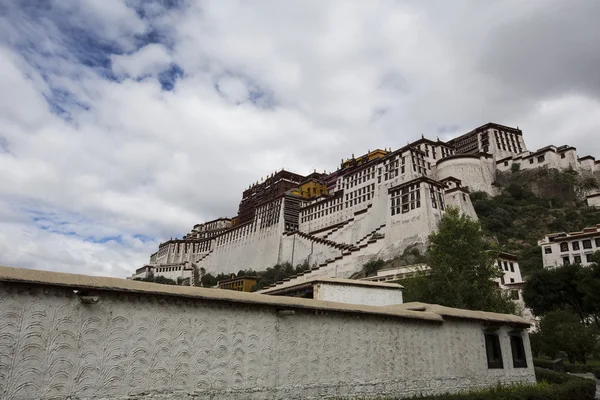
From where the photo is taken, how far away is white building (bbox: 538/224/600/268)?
40.0 metres

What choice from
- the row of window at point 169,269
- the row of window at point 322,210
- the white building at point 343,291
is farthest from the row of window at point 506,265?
the row of window at point 169,269

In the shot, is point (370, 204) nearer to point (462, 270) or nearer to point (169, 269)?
point (462, 270)

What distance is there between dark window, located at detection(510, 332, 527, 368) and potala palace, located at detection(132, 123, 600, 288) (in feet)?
107

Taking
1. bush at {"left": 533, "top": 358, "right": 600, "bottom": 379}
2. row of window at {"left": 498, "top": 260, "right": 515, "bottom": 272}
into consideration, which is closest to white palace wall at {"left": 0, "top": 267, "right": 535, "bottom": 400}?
bush at {"left": 533, "top": 358, "right": 600, "bottom": 379}

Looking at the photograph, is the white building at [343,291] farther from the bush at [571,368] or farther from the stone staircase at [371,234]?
the stone staircase at [371,234]

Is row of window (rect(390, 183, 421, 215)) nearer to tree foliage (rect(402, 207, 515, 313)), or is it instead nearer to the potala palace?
the potala palace

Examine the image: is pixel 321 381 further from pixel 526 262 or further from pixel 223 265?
pixel 223 265

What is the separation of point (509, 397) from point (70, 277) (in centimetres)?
868

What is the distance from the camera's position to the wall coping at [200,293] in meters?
4.95

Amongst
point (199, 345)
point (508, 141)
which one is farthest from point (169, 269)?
point (199, 345)

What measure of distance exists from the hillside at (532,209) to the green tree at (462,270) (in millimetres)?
27020

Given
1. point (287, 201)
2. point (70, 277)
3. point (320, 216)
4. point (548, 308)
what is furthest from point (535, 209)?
point (70, 277)

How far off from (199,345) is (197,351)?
0.29 feet

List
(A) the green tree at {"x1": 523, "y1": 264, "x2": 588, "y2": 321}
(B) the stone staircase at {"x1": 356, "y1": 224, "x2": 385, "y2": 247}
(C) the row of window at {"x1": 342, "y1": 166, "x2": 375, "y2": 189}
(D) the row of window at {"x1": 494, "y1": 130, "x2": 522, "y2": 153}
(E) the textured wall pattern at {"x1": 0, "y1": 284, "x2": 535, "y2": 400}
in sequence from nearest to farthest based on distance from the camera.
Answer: (E) the textured wall pattern at {"x1": 0, "y1": 284, "x2": 535, "y2": 400} < (A) the green tree at {"x1": 523, "y1": 264, "x2": 588, "y2": 321} < (B) the stone staircase at {"x1": 356, "y1": 224, "x2": 385, "y2": 247} < (C) the row of window at {"x1": 342, "y1": 166, "x2": 375, "y2": 189} < (D) the row of window at {"x1": 494, "y1": 130, "x2": 522, "y2": 153}
